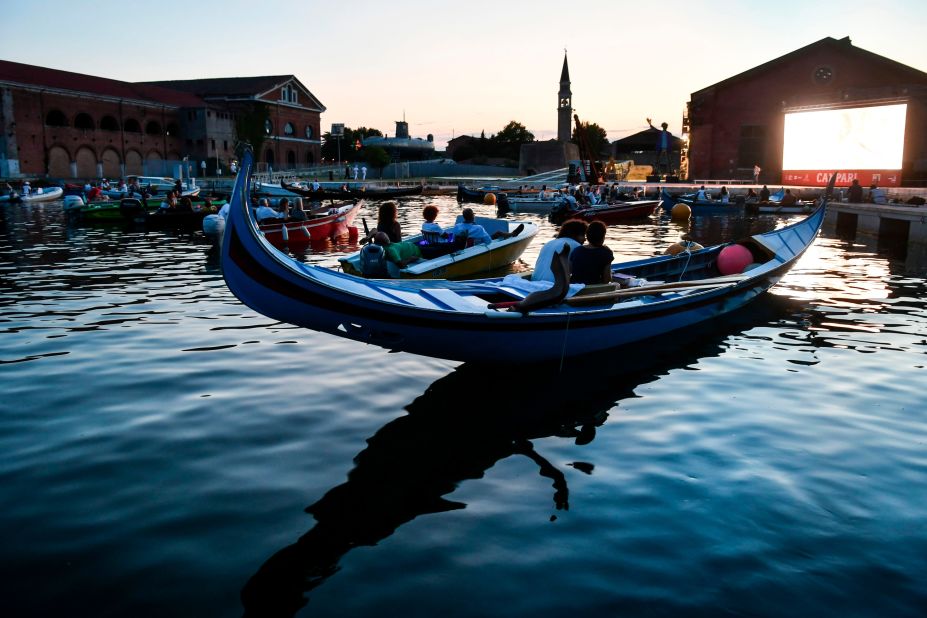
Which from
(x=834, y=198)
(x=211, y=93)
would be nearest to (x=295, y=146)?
(x=211, y=93)

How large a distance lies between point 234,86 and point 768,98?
5058 centimetres

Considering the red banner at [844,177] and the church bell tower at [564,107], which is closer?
the red banner at [844,177]

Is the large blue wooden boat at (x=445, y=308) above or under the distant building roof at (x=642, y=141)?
under

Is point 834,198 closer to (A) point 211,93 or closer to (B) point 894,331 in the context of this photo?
(B) point 894,331

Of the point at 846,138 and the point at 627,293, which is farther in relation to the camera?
the point at 846,138

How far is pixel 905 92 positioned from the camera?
4112 cm

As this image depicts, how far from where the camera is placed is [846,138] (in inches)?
1462

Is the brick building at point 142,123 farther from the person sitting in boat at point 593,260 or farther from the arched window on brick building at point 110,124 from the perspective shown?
the person sitting in boat at point 593,260

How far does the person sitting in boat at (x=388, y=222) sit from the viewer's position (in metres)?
11.0

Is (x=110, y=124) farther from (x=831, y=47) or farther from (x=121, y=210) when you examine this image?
(x=831, y=47)

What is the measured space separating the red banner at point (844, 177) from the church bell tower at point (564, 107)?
70.4 metres

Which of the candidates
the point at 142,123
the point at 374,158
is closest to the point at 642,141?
the point at 374,158

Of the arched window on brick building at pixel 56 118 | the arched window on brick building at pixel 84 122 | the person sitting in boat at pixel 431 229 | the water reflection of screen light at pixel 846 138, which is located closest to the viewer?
the person sitting in boat at pixel 431 229

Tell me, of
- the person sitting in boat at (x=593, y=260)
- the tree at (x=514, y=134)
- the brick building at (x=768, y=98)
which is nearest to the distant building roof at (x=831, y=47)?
the brick building at (x=768, y=98)
